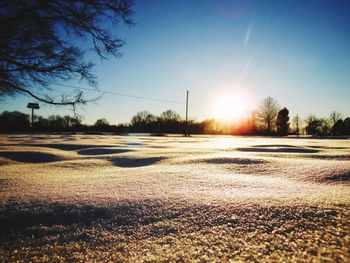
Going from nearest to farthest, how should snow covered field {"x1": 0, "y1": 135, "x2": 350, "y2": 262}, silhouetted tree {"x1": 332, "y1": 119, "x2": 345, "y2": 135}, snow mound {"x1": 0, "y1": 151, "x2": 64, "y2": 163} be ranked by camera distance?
snow covered field {"x1": 0, "y1": 135, "x2": 350, "y2": 262} → snow mound {"x1": 0, "y1": 151, "x2": 64, "y2": 163} → silhouetted tree {"x1": 332, "y1": 119, "x2": 345, "y2": 135}

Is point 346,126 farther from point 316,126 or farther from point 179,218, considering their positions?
point 179,218

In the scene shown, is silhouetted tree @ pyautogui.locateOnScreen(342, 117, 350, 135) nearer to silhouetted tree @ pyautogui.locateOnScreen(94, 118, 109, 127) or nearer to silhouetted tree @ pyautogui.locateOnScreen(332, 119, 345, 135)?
silhouetted tree @ pyautogui.locateOnScreen(332, 119, 345, 135)

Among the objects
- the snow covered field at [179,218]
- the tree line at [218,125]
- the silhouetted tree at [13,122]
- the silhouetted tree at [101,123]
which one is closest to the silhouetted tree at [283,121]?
the tree line at [218,125]

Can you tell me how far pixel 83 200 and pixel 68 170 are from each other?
88.8 inches

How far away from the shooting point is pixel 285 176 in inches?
126

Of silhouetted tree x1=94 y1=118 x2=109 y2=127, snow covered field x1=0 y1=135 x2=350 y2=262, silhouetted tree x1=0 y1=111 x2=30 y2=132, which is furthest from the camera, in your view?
silhouetted tree x1=94 y1=118 x2=109 y2=127

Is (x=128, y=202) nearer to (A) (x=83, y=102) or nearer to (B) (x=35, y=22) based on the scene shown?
(A) (x=83, y=102)

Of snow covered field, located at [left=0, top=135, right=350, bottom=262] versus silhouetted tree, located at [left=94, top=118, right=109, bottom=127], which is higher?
silhouetted tree, located at [left=94, top=118, right=109, bottom=127]

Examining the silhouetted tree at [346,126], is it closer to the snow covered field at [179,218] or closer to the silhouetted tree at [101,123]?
the snow covered field at [179,218]

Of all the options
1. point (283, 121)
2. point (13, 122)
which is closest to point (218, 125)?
point (283, 121)

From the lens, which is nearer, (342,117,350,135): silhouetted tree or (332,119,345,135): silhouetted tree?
(342,117,350,135): silhouetted tree

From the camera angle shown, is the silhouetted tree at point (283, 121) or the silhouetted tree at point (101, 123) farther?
the silhouetted tree at point (101, 123)

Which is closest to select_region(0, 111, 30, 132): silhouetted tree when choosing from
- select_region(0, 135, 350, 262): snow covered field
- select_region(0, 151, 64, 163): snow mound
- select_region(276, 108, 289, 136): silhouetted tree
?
select_region(0, 151, 64, 163): snow mound

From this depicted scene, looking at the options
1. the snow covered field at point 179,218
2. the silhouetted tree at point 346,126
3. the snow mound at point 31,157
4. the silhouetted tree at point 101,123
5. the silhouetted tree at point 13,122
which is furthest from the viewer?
the silhouetted tree at point 101,123
